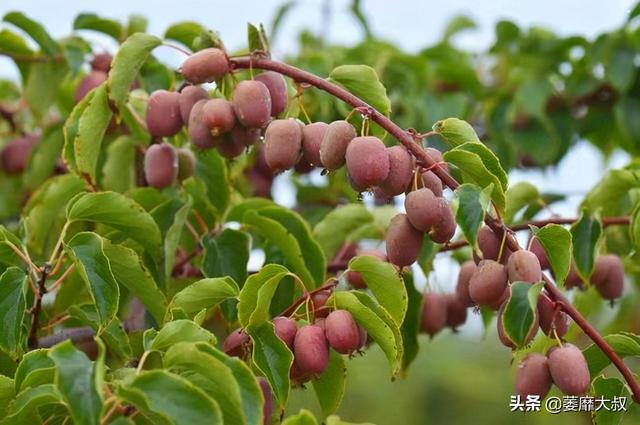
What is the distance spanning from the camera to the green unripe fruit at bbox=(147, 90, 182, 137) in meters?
1.13

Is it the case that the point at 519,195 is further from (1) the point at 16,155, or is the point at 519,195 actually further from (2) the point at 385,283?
(1) the point at 16,155

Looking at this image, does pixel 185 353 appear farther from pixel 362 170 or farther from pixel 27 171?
pixel 27 171

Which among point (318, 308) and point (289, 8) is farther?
point (289, 8)

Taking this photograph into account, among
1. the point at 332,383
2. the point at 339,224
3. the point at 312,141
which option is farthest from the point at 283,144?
the point at 339,224

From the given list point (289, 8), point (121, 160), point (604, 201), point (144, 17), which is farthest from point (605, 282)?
point (289, 8)

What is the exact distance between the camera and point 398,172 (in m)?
0.92

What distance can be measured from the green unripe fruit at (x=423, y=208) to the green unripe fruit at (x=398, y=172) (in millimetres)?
19

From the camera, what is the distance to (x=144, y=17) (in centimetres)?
170

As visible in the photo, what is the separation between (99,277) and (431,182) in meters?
0.31

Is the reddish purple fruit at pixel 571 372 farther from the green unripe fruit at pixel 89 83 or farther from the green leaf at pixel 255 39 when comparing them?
the green unripe fruit at pixel 89 83

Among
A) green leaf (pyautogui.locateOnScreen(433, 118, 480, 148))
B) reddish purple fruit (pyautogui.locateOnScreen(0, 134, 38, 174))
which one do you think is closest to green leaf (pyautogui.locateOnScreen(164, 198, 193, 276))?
green leaf (pyautogui.locateOnScreen(433, 118, 480, 148))

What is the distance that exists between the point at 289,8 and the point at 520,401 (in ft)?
4.25

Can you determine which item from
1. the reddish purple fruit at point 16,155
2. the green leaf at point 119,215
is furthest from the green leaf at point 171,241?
the reddish purple fruit at point 16,155

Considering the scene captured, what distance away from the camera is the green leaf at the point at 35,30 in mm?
1513
